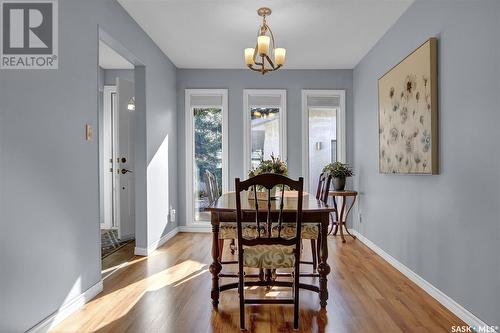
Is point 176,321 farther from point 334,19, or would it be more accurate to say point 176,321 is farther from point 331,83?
point 331,83

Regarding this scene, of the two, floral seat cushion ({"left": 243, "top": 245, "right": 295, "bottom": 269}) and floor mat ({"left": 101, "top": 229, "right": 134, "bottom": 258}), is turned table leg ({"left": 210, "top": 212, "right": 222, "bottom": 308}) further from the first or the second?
floor mat ({"left": 101, "top": 229, "right": 134, "bottom": 258})

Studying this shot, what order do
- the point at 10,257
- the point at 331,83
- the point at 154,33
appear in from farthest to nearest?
the point at 331,83, the point at 154,33, the point at 10,257

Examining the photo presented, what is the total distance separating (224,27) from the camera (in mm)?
3803

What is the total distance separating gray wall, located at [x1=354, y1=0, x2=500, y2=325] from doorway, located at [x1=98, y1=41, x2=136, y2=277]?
2.99 metres

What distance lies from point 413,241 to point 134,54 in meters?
3.39

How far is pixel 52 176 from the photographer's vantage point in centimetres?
221

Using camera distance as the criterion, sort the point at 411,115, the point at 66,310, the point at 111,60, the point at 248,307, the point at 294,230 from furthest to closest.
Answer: the point at 111,60
the point at 411,115
the point at 294,230
the point at 248,307
the point at 66,310

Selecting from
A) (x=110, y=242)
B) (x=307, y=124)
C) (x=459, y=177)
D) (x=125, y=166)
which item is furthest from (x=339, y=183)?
(x=110, y=242)

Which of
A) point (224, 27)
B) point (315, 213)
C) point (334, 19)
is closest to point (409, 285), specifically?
point (315, 213)

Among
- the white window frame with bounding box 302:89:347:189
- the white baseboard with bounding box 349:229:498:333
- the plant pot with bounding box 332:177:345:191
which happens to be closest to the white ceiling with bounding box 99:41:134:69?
the white window frame with bounding box 302:89:347:189

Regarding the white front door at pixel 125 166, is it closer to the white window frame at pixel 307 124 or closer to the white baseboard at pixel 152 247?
the white baseboard at pixel 152 247

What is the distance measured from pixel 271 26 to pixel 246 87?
1.69 metres

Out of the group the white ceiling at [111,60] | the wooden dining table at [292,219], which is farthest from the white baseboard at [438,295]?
the white ceiling at [111,60]

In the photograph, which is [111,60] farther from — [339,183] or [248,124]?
[339,183]
